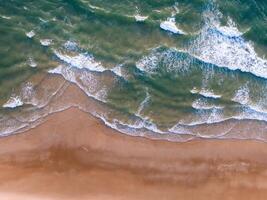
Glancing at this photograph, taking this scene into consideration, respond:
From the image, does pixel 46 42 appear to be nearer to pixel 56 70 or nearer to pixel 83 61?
pixel 56 70

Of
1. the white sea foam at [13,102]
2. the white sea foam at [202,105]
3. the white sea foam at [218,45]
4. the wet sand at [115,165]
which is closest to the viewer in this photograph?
the wet sand at [115,165]

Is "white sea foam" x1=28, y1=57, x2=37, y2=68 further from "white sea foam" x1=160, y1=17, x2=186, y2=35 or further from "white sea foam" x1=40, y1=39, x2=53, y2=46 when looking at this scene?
"white sea foam" x1=160, y1=17, x2=186, y2=35

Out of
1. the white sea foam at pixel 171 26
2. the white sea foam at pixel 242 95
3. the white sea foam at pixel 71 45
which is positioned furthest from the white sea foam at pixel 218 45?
the white sea foam at pixel 71 45

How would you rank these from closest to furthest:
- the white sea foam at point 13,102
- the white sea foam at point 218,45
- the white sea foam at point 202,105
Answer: the white sea foam at point 13,102 < the white sea foam at point 218,45 < the white sea foam at point 202,105

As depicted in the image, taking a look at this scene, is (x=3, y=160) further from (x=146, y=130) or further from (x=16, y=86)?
(x=146, y=130)

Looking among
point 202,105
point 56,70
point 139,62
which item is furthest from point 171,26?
point 56,70

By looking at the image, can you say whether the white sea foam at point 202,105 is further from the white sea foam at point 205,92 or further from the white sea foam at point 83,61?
the white sea foam at point 83,61

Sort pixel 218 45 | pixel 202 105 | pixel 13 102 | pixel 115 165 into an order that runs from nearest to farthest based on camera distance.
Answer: pixel 13 102 → pixel 115 165 → pixel 218 45 → pixel 202 105

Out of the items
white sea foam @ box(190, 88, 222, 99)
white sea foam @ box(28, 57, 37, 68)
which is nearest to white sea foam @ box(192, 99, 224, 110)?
white sea foam @ box(190, 88, 222, 99)
